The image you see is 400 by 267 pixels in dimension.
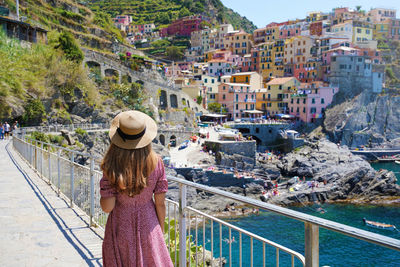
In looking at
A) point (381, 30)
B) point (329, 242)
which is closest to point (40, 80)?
point (329, 242)

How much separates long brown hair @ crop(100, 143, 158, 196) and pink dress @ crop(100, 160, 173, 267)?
0.30ft

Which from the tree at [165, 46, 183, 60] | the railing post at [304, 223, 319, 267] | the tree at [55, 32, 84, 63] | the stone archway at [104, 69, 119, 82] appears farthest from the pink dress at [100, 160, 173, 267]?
the tree at [165, 46, 183, 60]

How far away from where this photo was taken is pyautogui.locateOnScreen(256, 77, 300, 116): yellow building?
5666cm

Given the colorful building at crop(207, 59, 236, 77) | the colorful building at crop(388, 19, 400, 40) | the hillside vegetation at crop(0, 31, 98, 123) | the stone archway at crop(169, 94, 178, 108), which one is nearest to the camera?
the hillside vegetation at crop(0, 31, 98, 123)

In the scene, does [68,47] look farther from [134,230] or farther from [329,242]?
[134,230]

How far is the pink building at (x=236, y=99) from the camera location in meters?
57.2

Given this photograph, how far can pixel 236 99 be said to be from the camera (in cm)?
5725

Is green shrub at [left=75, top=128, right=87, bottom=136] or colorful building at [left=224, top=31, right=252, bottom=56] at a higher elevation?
colorful building at [left=224, top=31, right=252, bottom=56]

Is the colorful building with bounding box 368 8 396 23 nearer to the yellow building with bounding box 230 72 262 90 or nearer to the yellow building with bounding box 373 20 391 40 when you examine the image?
the yellow building with bounding box 373 20 391 40

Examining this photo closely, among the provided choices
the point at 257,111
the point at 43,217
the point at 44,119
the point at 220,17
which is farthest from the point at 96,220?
the point at 220,17

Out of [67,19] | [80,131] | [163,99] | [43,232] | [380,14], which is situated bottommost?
[43,232]

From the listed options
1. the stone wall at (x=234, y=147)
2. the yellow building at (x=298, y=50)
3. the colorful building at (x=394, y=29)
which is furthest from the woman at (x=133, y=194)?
the colorful building at (x=394, y=29)

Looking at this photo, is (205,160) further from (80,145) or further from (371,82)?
(371,82)

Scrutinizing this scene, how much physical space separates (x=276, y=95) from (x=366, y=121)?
48.8 ft
